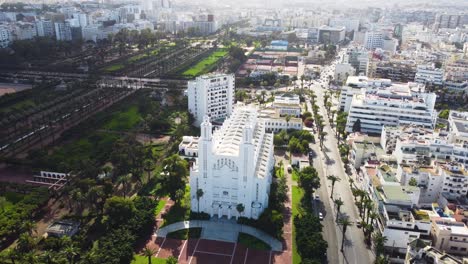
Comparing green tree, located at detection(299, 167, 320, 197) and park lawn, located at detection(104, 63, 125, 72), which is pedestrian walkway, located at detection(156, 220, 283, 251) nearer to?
green tree, located at detection(299, 167, 320, 197)

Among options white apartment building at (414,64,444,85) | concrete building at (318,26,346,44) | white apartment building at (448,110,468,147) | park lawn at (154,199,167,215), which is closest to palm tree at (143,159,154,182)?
park lawn at (154,199,167,215)

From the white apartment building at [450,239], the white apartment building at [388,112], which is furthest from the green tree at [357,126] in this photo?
the white apartment building at [450,239]

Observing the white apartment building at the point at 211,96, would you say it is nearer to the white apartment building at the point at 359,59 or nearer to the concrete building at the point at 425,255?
the concrete building at the point at 425,255

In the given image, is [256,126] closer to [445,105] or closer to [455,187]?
[455,187]

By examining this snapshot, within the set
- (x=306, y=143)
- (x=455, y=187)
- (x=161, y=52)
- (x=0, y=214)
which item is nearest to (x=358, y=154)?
(x=306, y=143)

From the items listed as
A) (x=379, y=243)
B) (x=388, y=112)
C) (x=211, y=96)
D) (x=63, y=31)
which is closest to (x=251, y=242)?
(x=379, y=243)

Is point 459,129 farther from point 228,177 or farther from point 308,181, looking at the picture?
point 228,177
